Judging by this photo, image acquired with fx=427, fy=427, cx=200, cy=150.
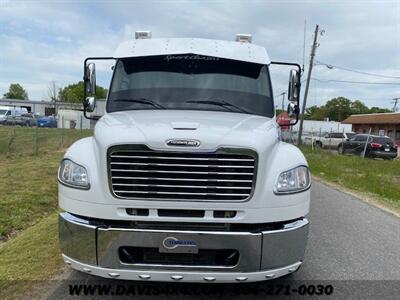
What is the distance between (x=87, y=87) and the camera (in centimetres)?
551

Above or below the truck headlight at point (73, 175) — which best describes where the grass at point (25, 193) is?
below

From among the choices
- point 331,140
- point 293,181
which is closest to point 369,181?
point 293,181

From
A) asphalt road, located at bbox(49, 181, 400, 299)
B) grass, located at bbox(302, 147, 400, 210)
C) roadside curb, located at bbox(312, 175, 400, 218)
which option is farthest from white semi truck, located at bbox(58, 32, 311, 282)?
grass, located at bbox(302, 147, 400, 210)

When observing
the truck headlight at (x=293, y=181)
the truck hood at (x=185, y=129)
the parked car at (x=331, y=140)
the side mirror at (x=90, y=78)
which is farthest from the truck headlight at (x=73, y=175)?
the parked car at (x=331, y=140)

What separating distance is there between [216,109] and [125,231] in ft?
6.09

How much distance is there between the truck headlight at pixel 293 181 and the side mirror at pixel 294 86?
1.89 m

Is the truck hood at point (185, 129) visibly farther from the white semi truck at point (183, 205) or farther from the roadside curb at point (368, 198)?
the roadside curb at point (368, 198)

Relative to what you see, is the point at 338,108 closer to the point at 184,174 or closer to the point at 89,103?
the point at 89,103

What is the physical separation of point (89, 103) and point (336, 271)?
12.3 feet

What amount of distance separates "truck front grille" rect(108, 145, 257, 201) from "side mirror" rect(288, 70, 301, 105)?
225 cm

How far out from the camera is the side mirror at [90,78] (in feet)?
17.7

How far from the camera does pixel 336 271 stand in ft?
16.2

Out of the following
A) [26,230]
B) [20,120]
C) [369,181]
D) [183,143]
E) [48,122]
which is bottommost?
[48,122]

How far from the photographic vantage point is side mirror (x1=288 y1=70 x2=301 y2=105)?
17.7 ft
